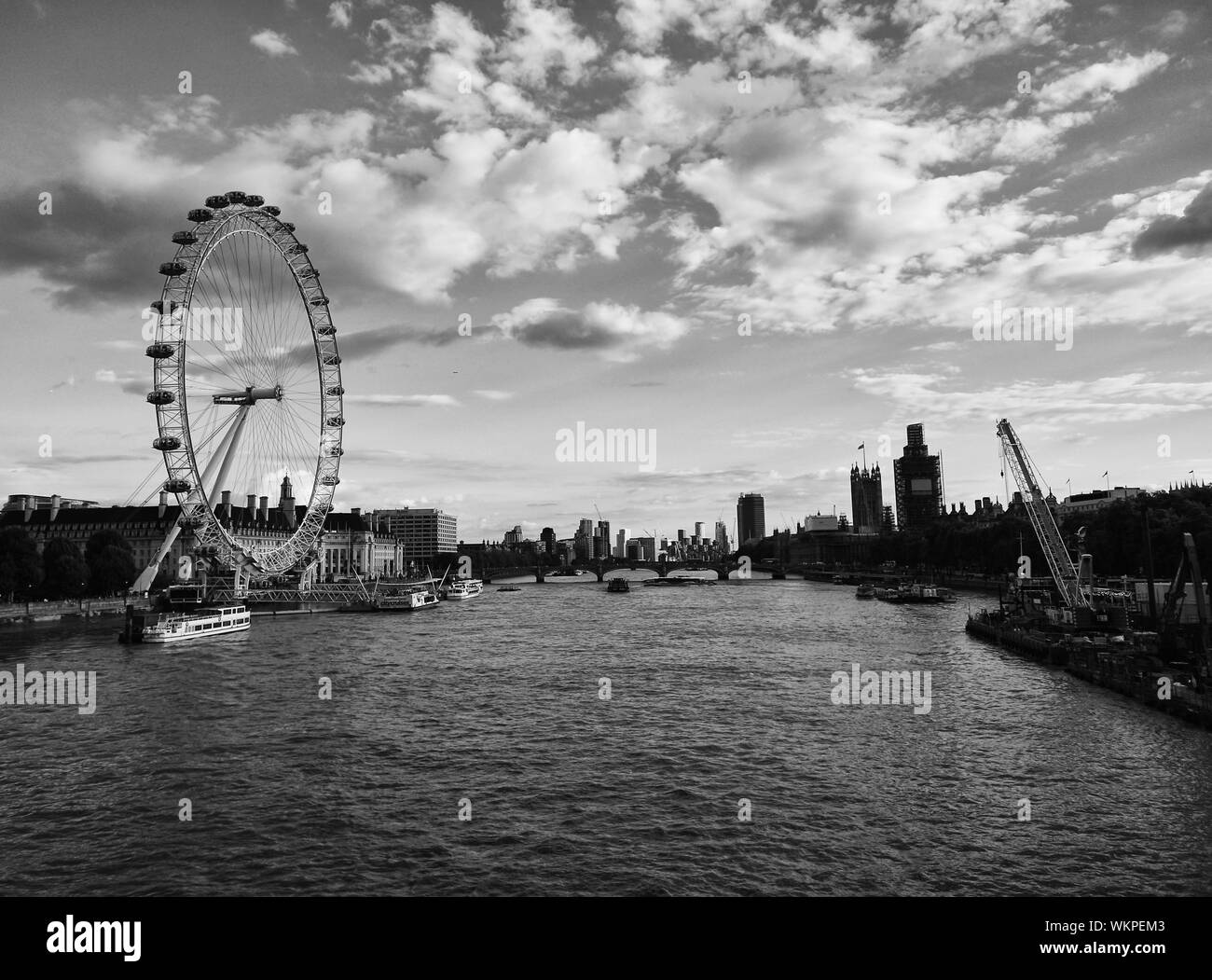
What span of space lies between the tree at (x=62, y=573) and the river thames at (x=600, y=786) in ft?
206

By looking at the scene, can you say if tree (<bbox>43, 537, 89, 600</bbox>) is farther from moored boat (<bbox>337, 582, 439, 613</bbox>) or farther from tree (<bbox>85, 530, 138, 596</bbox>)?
moored boat (<bbox>337, 582, 439, 613</bbox>)

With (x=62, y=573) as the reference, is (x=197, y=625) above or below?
below

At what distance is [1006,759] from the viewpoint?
3272 cm

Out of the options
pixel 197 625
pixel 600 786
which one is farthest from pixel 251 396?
pixel 600 786

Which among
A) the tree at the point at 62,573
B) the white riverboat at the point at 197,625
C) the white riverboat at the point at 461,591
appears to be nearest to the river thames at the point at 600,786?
the white riverboat at the point at 197,625

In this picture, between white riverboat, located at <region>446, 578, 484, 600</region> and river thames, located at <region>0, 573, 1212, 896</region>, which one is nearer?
river thames, located at <region>0, 573, 1212, 896</region>

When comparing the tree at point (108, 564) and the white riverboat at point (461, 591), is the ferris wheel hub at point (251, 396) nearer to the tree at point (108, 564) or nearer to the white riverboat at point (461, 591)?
the tree at point (108, 564)

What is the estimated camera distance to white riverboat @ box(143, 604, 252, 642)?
79625mm

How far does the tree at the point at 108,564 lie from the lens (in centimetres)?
11931

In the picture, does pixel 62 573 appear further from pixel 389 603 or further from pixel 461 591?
pixel 461 591

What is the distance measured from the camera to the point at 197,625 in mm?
84938

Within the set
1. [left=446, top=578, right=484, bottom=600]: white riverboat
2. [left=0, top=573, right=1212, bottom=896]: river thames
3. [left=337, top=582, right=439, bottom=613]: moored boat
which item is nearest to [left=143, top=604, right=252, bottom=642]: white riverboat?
[left=0, top=573, right=1212, bottom=896]: river thames

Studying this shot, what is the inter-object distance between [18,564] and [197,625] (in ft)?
120

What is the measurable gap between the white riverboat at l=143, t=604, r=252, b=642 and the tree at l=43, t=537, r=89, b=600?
25.0 metres
